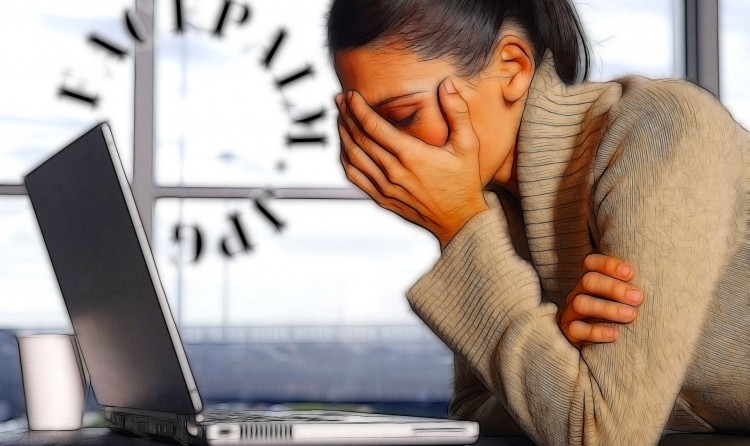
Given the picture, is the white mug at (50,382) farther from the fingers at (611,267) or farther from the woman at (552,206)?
the fingers at (611,267)

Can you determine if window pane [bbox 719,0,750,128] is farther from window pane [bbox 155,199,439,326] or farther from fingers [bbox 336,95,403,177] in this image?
fingers [bbox 336,95,403,177]

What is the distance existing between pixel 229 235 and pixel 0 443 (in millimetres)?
2043

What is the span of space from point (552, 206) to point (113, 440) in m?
0.50

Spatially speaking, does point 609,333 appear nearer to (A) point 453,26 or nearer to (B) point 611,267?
(B) point 611,267

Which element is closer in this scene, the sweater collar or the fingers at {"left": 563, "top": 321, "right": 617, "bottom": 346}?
the fingers at {"left": 563, "top": 321, "right": 617, "bottom": 346}

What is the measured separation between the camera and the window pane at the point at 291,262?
2945 mm

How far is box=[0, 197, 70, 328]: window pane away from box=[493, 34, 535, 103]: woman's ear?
2111 mm

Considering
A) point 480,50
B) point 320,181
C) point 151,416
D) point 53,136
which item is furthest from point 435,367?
point 151,416

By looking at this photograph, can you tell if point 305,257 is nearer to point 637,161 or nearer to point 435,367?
point 435,367

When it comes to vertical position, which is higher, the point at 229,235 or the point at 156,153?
the point at 156,153

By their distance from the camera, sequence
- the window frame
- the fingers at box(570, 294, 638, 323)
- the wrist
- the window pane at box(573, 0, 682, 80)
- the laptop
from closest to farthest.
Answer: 1. the laptop
2. the fingers at box(570, 294, 638, 323)
3. the wrist
4. the window frame
5. the window pane at box(573, 0, 682, 80)

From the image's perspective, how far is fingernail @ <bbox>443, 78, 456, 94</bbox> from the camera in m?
1.06

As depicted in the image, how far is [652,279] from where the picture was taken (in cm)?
85

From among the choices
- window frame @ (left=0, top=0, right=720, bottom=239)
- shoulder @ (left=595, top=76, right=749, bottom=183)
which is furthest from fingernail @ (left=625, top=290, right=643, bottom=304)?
window frame @ (left=0, top=0, right=720, bottom=239)
